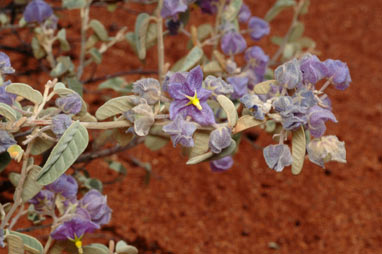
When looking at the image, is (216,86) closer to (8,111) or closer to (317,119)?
(317,119)

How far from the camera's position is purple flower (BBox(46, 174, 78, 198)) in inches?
33.2

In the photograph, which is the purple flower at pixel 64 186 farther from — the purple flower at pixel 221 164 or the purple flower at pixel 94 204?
the purple flower at pixel 221 164

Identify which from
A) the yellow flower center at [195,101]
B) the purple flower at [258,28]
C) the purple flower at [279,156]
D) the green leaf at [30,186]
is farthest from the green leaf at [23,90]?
the purple flower at [258,28]

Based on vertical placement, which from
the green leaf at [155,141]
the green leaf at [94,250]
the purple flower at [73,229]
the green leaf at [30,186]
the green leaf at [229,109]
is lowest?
the green leaf at [94,250]

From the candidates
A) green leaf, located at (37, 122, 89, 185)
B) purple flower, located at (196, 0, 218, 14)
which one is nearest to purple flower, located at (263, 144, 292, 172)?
green leaf, located at (37, 122, 89, 185)

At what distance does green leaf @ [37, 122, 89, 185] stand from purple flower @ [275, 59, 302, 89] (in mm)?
282

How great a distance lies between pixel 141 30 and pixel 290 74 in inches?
15.5

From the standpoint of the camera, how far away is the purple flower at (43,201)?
868 millimetres

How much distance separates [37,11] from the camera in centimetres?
105

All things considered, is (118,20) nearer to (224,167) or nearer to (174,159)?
(174,159)

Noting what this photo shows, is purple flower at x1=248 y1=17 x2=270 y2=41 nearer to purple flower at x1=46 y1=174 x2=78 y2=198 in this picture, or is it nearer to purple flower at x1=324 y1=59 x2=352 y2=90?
purple flower at x1=324 y1=59 x2=352 y2=90

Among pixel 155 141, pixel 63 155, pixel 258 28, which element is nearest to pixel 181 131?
pixel 63 155

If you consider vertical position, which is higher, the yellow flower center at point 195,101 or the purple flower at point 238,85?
the yellow flower center at point 195,101

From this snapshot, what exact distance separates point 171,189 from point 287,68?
0.71m
